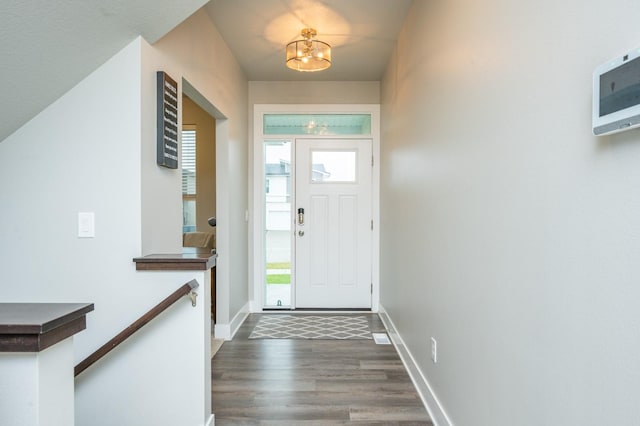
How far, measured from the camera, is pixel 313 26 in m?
2.97

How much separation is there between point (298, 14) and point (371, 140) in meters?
1.80

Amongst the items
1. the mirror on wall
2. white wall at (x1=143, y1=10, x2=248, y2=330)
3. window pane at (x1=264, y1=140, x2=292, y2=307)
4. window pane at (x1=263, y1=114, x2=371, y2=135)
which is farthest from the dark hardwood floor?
window pane at (x1=263, y1=114, x2=371, y2=135)

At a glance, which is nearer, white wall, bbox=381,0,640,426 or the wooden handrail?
white wall, bbox=381,0,640,426

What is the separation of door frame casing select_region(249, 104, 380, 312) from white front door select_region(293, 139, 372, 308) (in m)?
0.10

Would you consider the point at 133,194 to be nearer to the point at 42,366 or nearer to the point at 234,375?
the point at 42,366

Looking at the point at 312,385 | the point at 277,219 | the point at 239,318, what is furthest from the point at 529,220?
the point at 277,219

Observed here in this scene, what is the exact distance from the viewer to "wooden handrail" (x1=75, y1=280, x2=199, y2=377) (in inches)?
Result: 65.5

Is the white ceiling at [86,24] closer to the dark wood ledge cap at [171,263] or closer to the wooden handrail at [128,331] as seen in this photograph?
the dark wood ledge cap at [171,263]

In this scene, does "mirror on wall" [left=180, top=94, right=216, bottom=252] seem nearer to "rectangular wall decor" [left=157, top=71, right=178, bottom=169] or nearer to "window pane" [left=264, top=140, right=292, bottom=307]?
"window pane" [left=264, top=140, right=292, bottom=307]

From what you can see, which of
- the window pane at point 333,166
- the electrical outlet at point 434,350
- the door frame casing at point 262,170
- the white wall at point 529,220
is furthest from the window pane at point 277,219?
the electrical outlet at point 434,350

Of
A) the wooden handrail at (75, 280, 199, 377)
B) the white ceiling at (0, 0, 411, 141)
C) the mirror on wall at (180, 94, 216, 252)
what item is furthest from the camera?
the mirror on wall at (180, 94, 216, 252)

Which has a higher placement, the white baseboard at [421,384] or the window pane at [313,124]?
the window pane at [313,124]

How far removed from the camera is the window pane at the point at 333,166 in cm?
433

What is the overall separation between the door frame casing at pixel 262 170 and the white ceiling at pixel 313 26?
0.46 m
